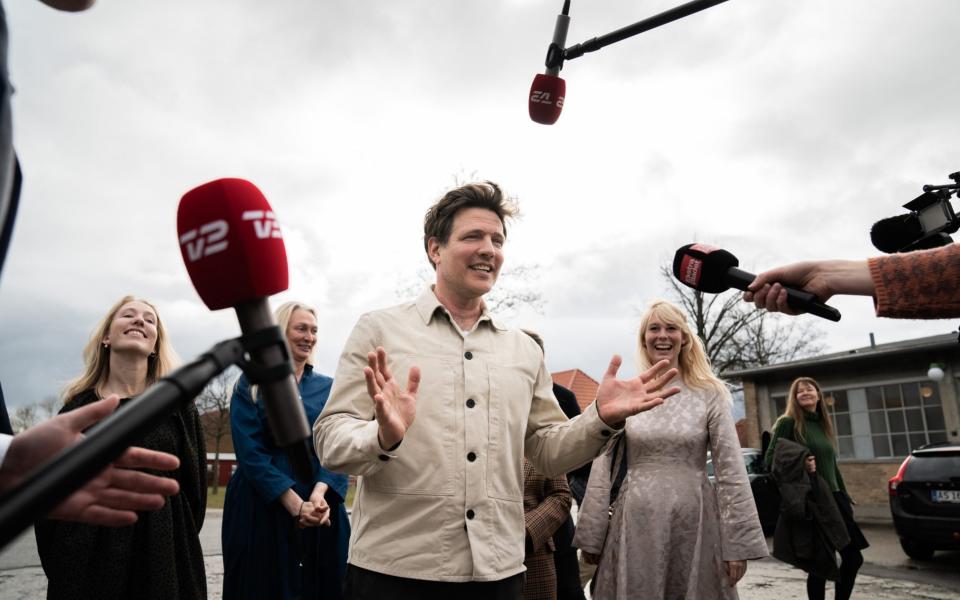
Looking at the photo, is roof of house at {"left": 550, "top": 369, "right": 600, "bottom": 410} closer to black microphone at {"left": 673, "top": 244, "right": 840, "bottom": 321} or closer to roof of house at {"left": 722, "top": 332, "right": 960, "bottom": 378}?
roof of house at {"left": 722, "top": 332, "right": 960, "bottom": 378}

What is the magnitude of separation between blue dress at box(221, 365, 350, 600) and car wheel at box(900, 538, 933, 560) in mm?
8619

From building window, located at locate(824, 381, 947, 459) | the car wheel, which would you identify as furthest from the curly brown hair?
building window, located at locate(824, 381, 947, 459)

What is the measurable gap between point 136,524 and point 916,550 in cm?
1015

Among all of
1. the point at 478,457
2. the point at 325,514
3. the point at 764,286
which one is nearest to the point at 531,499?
the point at 325,514

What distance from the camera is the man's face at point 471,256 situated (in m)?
2.75

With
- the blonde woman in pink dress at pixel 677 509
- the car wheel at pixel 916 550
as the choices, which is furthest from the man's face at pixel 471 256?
the car wheel at pixel 916 550

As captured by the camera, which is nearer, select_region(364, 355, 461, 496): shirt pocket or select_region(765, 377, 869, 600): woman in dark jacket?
select_region(364, 355, 461, 496): shirt pocket

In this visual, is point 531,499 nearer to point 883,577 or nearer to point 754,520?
point 754,520

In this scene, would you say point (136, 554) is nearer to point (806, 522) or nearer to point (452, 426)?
point (452, 426)

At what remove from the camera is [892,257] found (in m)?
1.85

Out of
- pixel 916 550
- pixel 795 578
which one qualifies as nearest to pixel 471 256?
pixel 795 578

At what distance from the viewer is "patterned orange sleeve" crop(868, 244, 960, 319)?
176 cm

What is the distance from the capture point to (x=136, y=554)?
9.75 feet

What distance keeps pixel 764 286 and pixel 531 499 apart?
2328 mm
